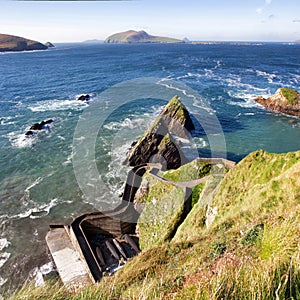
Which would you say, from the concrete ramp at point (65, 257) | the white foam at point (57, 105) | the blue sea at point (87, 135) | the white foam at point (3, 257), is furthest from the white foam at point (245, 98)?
the white foam at point (3, 257)

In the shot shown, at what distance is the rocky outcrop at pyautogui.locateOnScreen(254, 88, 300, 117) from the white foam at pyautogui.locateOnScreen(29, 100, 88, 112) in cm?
3680

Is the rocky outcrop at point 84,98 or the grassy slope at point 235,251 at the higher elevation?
the grassy slope at point 235,251

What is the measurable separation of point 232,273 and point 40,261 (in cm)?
1852

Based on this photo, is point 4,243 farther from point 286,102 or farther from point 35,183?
point 286,102

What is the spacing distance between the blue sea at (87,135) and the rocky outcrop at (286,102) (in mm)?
1933

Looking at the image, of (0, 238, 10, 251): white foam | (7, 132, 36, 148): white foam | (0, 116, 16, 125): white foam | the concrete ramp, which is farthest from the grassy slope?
(0, 116, 16, 125): white foam

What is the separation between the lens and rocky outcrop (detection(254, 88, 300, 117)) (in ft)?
160

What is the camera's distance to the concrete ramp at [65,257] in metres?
17.9

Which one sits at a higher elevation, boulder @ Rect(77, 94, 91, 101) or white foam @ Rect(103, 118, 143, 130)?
boulder @ Rect(77, 94, 91, 101)

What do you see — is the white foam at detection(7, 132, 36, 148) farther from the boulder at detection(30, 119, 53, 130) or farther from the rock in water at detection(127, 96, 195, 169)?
the rock in water at detection(127, 96, 195, 169)

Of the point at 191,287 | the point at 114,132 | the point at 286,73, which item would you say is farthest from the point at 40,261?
the point at 286,73

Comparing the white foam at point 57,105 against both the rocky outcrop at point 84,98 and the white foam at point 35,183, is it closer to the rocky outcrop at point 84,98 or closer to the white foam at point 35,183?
the rocky outcrop at point 84,98

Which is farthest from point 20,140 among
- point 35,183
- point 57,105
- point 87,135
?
point 57,105

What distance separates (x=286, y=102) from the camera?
49.7 metres
